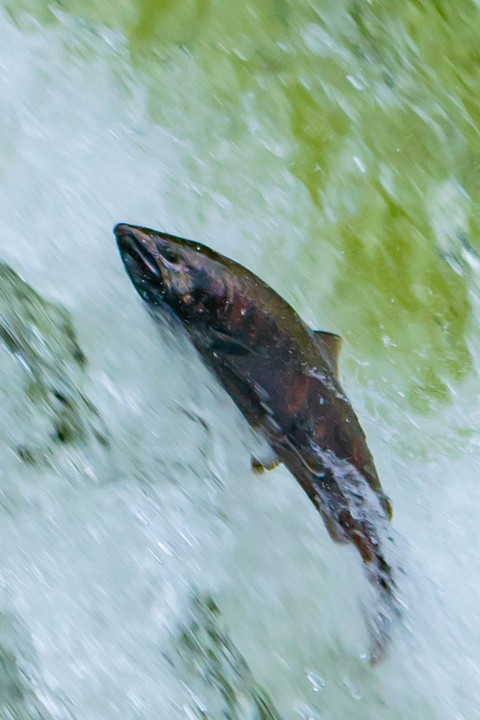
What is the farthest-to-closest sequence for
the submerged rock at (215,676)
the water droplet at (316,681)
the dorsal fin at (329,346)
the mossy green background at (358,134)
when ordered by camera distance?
the mossy green background at (358,134), the water droplet at (316,681), the dorsal fin at (329,346), the submerged rock at (215,676)

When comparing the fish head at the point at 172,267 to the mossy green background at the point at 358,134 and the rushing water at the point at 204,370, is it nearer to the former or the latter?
the rushing water at the point at 204,370

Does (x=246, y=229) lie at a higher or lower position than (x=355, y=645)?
higher

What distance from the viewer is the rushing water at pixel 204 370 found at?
158cm

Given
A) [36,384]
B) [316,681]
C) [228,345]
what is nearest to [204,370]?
[228,345]

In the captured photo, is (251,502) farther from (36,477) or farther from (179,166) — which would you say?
(179,166)

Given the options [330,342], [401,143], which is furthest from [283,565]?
[401,143]

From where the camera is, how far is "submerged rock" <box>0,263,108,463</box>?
5.11 feet

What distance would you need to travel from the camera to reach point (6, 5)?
2.19 metres

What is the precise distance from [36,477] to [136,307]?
1.63 feet

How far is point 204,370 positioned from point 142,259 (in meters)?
0.29

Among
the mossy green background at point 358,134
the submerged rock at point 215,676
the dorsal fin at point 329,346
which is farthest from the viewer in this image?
the mossy green background at point 358,134

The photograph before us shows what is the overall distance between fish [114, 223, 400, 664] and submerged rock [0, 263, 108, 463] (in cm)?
20

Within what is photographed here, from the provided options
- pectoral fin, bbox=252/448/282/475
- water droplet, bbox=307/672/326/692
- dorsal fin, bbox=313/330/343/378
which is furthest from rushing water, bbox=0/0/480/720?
dorsal fin, bbox=313/330/343/378

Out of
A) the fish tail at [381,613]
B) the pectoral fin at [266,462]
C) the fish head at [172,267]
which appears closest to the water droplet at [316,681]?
the fish tail at [381,613]
